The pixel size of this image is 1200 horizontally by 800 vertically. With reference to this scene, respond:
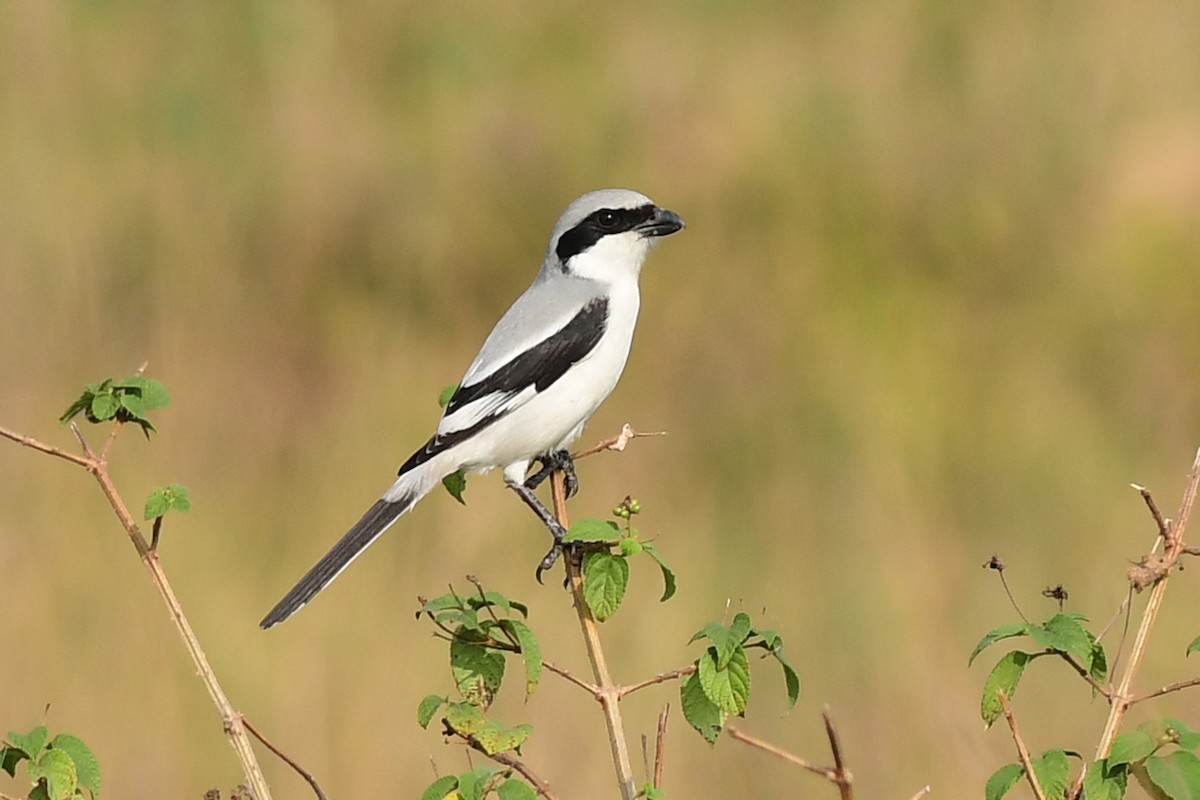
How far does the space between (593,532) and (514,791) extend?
0.29 metres

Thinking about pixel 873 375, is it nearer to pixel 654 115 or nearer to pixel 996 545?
pixel 996 545

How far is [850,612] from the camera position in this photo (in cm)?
431

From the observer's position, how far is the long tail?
2.78 m

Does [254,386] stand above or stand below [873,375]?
above

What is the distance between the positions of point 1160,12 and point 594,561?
514cm

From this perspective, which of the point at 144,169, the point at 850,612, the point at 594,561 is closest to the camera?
the point at 594,561

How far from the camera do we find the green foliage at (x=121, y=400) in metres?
1.77

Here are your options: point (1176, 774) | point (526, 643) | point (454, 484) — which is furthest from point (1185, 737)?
point (454, 484)

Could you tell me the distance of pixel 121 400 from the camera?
1771 millimetres

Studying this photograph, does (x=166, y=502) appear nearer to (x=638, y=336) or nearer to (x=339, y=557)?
(x=339, y=557)

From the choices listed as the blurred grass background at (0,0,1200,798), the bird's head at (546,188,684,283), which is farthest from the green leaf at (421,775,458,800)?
A: the blurred grass background at (0,0,1200,798)

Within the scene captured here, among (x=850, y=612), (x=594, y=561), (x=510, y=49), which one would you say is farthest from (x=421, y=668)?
(x=510, y=49)

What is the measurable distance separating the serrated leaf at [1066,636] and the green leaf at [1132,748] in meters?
0.09

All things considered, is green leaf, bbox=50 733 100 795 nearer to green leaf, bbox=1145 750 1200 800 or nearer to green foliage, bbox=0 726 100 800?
green foliage, bbox=0 726 100 800
